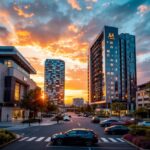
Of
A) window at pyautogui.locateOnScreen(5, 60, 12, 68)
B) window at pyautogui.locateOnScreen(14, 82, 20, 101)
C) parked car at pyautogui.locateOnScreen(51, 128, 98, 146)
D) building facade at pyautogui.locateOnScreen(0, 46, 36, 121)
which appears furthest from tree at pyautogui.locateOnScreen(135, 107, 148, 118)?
parked car at pyautogui.locateOnScreen(51, 128, 98, 146)

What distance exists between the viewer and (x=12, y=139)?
31156mm

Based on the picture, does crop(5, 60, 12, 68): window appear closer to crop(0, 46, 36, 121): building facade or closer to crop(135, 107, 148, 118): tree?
crop(0, 46, 36, 121): building facade

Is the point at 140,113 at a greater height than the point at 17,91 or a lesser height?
lesser

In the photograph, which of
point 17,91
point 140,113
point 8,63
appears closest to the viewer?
point 8,63

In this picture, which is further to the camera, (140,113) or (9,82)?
(140,113)

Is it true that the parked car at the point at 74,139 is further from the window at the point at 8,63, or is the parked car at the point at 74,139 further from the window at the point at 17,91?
the window at the point at 8,63

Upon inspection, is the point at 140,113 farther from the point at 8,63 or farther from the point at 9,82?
the point at 8,63

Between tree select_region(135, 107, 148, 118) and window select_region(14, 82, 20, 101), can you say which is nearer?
window select_region(14, 82, 20, 101)

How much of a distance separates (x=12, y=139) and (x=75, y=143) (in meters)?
7.36

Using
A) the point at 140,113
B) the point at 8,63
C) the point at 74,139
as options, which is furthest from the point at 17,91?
the point at 74,139

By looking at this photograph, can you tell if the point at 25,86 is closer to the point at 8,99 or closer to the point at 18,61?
the point at 18,61

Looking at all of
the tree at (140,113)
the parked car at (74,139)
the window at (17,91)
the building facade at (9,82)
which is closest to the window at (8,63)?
the building facade at (9,82)

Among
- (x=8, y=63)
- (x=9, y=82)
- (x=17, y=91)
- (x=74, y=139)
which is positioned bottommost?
(x=74, y=139)

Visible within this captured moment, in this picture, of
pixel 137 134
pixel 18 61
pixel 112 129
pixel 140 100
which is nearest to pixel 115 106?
pixel 140 100
